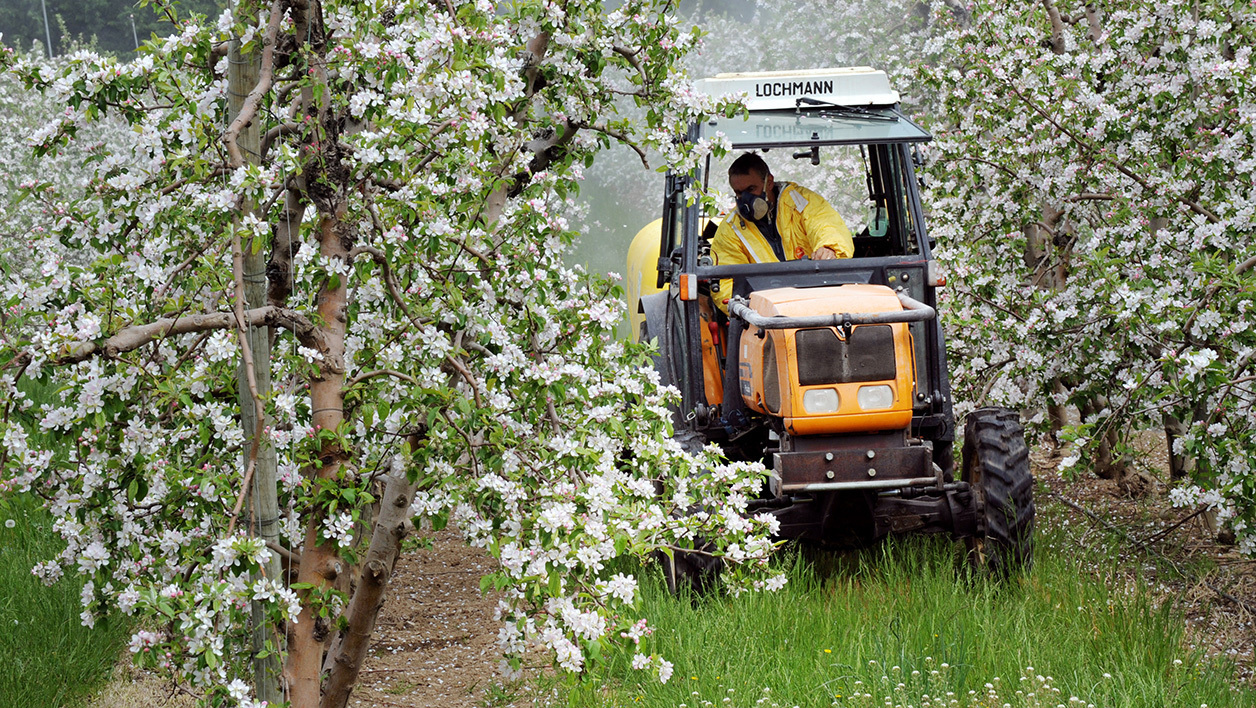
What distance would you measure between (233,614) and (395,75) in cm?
142

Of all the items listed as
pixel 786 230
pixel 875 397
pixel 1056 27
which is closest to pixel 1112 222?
pixel 1056 27

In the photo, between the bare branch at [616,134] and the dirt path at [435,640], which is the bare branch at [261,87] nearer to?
the bare branch at [616,134]

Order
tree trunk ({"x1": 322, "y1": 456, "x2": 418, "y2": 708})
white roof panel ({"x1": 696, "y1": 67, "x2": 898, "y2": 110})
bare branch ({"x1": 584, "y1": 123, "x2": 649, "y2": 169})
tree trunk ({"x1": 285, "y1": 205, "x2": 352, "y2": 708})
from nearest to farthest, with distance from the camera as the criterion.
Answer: tree trunk ({"x1": 285, "y1": 205, "x2": 352, "y2": 708}), tree trunk ({"x1": 322, "y1": 456, "x2": 418, "y2": 708}), bare branch ({"x1": 584, "y1": 123, "x2": 649, "y2": 169}), white roof panel ({"x1": 696, "y1": 67, "x2": 898, "y2": 110})

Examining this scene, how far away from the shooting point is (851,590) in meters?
4.86

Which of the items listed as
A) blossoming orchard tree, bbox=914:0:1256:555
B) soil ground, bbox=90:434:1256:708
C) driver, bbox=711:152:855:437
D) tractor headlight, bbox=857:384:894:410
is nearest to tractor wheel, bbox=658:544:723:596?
soil ground, bbox=90:434:1256:708

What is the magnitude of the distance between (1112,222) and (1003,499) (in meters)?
2.10

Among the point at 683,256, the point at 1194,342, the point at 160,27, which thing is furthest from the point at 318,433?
the point at 160,27

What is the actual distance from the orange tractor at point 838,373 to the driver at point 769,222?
0.26 meters

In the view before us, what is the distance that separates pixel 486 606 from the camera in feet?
→ 19.3

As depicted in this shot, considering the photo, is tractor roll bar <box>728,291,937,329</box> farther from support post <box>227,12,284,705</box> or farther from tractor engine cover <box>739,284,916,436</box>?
support post <box>227,12,284,705</box>

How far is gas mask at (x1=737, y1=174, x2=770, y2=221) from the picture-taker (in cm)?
580

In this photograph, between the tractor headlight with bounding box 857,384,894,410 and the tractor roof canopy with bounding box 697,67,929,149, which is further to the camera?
the tractor roof canopy with bounding box 697,67,929,149

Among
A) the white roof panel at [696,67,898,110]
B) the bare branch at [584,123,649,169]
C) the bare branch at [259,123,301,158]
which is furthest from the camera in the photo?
the white roof panel at [696,67,898,110]

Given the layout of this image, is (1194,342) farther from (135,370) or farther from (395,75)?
(135,370)
